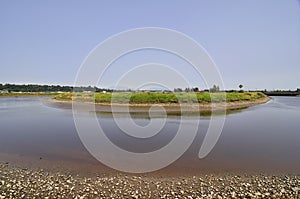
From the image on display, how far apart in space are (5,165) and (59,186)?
3.65 m

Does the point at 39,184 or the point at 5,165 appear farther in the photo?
the point at 5,165

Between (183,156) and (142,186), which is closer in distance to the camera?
(142,186)

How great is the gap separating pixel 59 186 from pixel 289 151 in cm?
1095

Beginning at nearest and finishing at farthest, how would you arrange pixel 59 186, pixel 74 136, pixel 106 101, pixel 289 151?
pixel 59 186 < pixel 289 151 < pixel 74 136 < pixel 106 101

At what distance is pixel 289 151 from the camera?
11508mm

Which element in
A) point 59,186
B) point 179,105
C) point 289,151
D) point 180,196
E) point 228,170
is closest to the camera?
point 180,196

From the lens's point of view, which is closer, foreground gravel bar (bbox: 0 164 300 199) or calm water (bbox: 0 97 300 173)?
foreground gravel bar (bbox: 0 164 300 199)

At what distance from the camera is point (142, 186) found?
7.11 m

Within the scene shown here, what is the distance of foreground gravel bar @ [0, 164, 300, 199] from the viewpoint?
6.40 metres

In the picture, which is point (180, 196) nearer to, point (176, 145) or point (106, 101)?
point (176, 145)

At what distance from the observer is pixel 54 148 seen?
38.9 feet

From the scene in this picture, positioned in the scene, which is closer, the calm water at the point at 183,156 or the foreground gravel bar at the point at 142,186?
the foreground gravel bar at the point at 142,186

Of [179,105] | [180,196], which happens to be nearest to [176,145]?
[180,196]

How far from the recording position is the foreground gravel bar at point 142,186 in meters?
6.40
